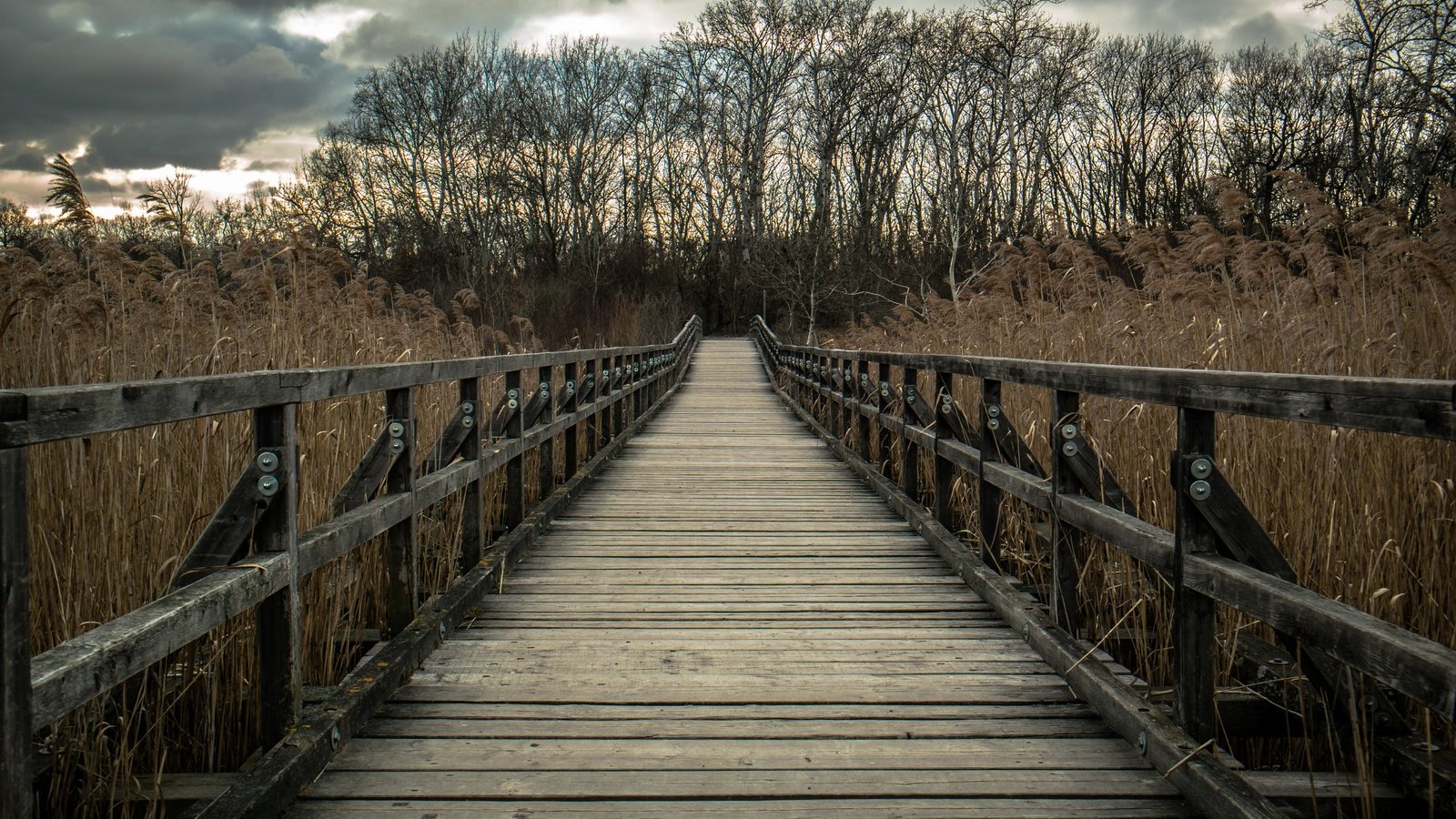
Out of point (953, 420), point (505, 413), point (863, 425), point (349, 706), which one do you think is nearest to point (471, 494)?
point (505, 413)

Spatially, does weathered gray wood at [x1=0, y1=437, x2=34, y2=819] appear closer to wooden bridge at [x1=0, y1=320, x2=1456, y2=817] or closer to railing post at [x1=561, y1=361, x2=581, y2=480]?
wooden bridge at [x1=0, y1=320, x2=1456, y2=817]

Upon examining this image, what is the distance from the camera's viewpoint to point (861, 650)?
379 centimetres

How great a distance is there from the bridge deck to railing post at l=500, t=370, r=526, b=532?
286 millimetres

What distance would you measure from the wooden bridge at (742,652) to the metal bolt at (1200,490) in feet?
0.05

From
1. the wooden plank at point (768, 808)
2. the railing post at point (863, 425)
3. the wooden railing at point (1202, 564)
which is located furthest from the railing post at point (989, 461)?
the railing post at point (863, 425)

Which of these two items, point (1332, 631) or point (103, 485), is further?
point (103, 485)

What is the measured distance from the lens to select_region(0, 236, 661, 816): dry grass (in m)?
2.61

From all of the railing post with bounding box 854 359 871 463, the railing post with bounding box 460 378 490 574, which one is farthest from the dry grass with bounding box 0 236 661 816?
the railing post with bounding box 854 359 871 463

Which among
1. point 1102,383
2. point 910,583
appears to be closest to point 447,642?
point 910,583

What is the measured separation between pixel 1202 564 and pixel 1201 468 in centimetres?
25

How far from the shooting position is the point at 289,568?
256 cm

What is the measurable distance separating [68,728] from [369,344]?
375 cm

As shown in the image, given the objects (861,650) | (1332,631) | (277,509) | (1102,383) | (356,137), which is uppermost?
(356,137)

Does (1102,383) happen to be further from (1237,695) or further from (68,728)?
(68,728)
